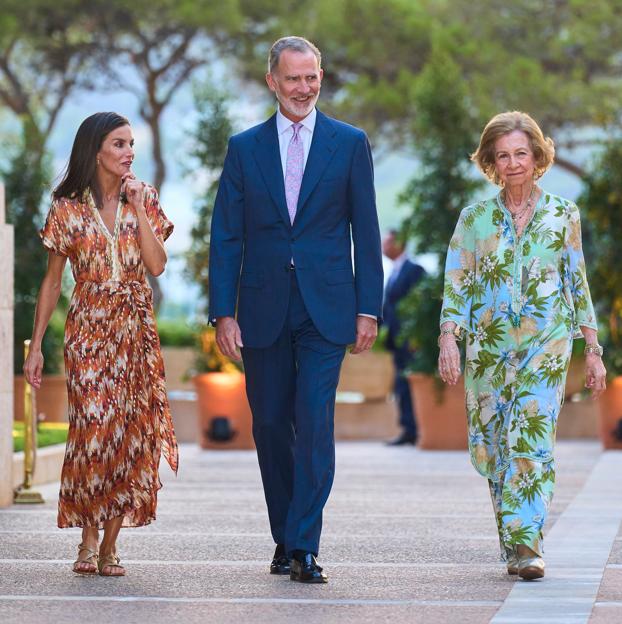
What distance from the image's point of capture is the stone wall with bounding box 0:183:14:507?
35.0ft

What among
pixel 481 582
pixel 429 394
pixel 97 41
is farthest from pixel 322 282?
pixel 97 41

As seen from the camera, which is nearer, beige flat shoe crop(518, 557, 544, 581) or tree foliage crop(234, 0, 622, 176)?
beige flat shoe crop(518, 557, 544, 581)

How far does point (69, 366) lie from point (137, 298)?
1.29ft

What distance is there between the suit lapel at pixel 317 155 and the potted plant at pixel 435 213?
393 inches

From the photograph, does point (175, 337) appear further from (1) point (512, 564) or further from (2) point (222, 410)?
(1) point (512, 564)

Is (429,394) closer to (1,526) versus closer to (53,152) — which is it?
(53,152)

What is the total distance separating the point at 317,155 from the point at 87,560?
6.17ft

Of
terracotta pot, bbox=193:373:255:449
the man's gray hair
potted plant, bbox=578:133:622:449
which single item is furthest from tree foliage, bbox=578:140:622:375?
the man's gray hair

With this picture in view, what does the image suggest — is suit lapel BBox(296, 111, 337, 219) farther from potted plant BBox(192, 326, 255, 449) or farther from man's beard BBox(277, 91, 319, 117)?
potted plant BBox(192, 326, 255, 449)

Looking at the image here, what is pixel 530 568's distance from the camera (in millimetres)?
7133

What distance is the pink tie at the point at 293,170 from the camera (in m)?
7.43

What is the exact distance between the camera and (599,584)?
7086mm

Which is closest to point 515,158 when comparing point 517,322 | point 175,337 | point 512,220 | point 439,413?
point 512,220

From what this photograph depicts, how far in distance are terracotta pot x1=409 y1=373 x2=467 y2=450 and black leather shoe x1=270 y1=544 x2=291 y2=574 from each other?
10.1 m
